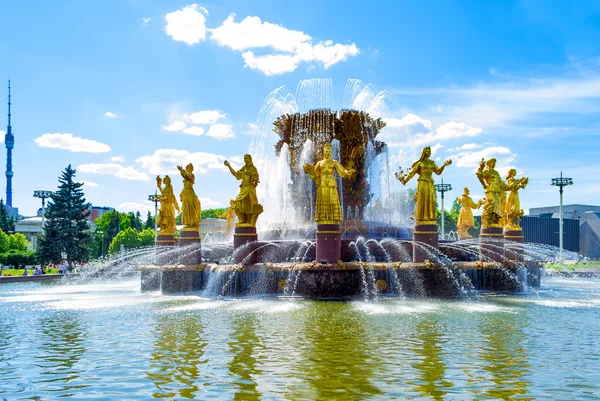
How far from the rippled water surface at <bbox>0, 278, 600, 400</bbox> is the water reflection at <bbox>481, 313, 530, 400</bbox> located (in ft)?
0.07

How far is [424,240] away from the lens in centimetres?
1898

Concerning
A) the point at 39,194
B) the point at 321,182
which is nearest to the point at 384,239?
the point at 321,182

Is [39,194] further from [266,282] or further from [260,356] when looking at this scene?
[260,356]

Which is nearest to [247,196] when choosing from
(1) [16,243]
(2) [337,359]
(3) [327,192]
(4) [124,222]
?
(3) [327,192]

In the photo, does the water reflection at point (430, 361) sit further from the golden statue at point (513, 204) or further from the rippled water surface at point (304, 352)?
the golden statue at point (513, 204)

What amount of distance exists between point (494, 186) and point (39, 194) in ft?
181

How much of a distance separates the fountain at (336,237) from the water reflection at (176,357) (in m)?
5.50

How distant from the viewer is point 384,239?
20391mm

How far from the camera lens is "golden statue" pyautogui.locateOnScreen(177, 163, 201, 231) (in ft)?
74.7

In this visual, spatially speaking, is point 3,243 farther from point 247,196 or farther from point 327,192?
point 327,192

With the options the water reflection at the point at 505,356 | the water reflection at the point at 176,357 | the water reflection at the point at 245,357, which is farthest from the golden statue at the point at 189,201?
the water reflection at the point at 505,356

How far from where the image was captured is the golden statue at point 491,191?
22234 millimetres

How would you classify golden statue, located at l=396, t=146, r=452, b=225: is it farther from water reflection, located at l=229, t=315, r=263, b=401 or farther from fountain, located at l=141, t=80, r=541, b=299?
water reflection, located at l=229, t=315, r=263, b=401

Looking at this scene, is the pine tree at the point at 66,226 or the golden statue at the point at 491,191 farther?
the pine tree at the point at 66,226
